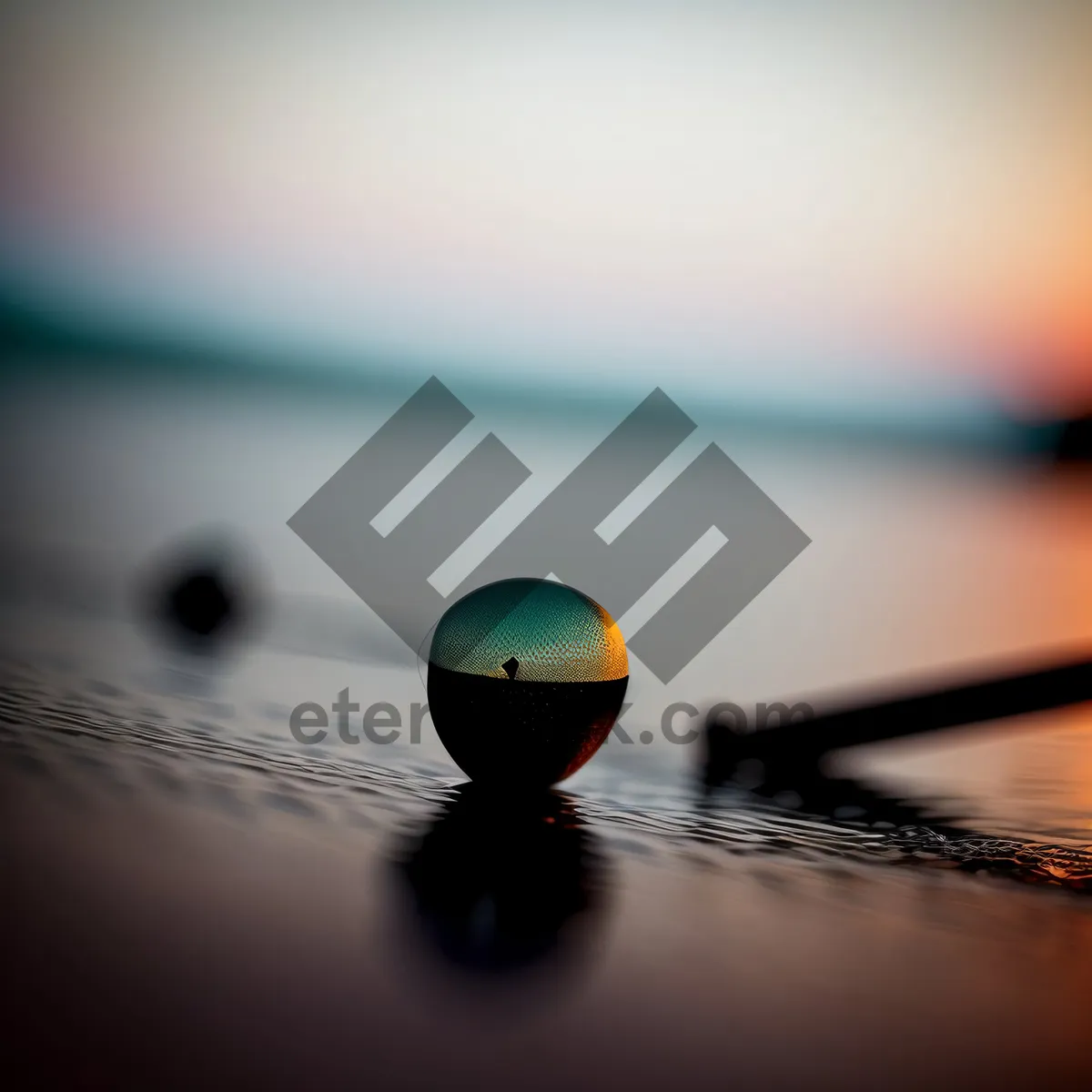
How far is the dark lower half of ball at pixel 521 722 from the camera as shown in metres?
4.34

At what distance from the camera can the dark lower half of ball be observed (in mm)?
4340

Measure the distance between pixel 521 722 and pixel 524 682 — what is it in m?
0.17

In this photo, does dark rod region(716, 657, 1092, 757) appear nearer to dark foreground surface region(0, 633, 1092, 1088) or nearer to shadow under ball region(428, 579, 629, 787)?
dark foreground surface region(0, 633, 1092, 1088)

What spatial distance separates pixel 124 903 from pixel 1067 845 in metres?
3.71

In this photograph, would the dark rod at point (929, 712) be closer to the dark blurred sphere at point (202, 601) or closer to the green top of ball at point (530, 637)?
the green top of ball at point (530, 637)

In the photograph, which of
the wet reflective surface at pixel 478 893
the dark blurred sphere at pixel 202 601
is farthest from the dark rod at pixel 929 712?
the dark blurred sphere at pixel 202 601

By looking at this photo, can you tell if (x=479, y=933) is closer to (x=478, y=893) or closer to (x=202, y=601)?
(x=478, y=893)

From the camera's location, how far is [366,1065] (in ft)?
8.54

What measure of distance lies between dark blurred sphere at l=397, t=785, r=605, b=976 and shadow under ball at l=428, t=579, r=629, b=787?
21 cm

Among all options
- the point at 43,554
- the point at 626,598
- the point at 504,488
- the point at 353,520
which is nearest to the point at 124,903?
the point at 43,554

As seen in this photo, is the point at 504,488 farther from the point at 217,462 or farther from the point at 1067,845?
the point at 1067,845

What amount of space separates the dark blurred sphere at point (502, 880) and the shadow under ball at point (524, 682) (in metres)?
0.21

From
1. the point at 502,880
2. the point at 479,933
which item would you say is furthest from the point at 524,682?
the point at 479,933

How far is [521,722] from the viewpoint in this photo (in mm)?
4359
